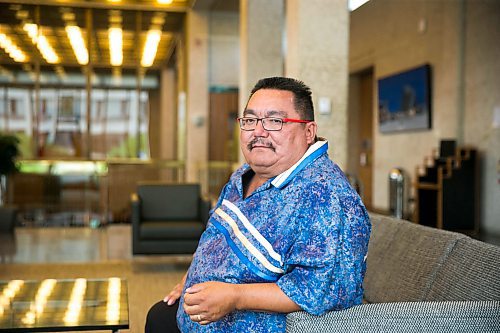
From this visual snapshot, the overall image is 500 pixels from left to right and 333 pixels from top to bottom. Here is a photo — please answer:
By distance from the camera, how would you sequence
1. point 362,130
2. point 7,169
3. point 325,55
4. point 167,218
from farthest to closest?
1. point 362,130
2. point 7,169
3. point 167,218
4. point 325,55

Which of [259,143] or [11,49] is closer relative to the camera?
[259,143]

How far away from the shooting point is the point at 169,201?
282 inches

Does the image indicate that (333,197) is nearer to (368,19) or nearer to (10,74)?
(368,19)

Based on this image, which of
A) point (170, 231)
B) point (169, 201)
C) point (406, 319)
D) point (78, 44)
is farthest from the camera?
point (78, 44)

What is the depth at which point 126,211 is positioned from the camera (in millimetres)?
9945

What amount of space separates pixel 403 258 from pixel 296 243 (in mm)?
1120

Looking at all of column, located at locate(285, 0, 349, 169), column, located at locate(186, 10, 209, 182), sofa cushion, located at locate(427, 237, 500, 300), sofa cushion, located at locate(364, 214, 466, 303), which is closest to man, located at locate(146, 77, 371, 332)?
sofa cushion, located at locate(427, 237, 500, 300)

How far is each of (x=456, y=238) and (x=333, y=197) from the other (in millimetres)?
896

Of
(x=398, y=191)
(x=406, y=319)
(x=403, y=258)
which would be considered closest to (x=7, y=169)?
(x=398, y=191)

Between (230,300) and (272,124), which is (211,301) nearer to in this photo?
(230,300)

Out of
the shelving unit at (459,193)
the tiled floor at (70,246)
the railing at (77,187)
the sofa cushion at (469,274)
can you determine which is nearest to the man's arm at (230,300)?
the sofa cushion at (469,274)

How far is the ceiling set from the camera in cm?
1033

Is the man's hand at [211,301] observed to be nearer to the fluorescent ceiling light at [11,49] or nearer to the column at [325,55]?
the column at [325,55]

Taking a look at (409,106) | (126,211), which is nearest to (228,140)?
(126,211)
